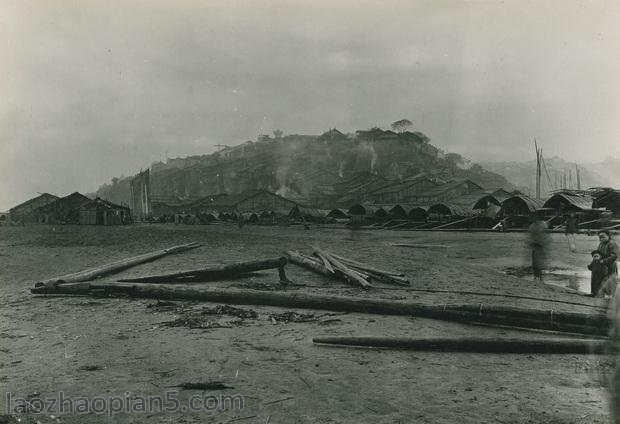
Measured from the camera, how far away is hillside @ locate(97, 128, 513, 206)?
232ft

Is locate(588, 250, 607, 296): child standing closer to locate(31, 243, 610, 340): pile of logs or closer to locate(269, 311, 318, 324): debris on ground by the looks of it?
locate(31, 243, 610, 340): pile of logs

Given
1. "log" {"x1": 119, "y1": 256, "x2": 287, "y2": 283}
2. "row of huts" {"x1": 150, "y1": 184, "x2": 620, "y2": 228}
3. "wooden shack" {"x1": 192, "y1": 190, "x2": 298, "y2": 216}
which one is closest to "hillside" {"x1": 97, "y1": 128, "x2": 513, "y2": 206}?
"wooden shack" {"x1": 192, "y1": 190, "x2": 298, "y2": 216}

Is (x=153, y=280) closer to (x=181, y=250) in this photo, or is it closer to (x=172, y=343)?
(x=172, y=343)

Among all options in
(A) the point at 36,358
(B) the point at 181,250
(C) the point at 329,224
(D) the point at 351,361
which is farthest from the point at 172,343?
(C) the point at 329,224

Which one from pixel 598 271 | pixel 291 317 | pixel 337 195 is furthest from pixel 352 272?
pixel 337 195

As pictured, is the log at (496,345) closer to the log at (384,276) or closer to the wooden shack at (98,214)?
the log at (384,276)

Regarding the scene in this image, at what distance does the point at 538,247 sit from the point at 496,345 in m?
6.81

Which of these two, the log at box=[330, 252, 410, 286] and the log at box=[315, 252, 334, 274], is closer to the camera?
the log at box=[330, 252, 410, 286]

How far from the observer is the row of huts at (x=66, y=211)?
47594 mm

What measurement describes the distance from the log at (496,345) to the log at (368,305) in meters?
0.47

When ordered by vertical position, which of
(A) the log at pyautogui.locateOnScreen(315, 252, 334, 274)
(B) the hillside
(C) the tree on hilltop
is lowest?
(A) the log at pyautogui.locateOnScreen(315, 252, 334, 274)

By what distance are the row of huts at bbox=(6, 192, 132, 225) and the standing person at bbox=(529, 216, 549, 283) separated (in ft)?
150

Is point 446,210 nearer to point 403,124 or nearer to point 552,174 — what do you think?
point 403,124

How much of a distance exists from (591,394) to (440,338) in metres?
1.48
